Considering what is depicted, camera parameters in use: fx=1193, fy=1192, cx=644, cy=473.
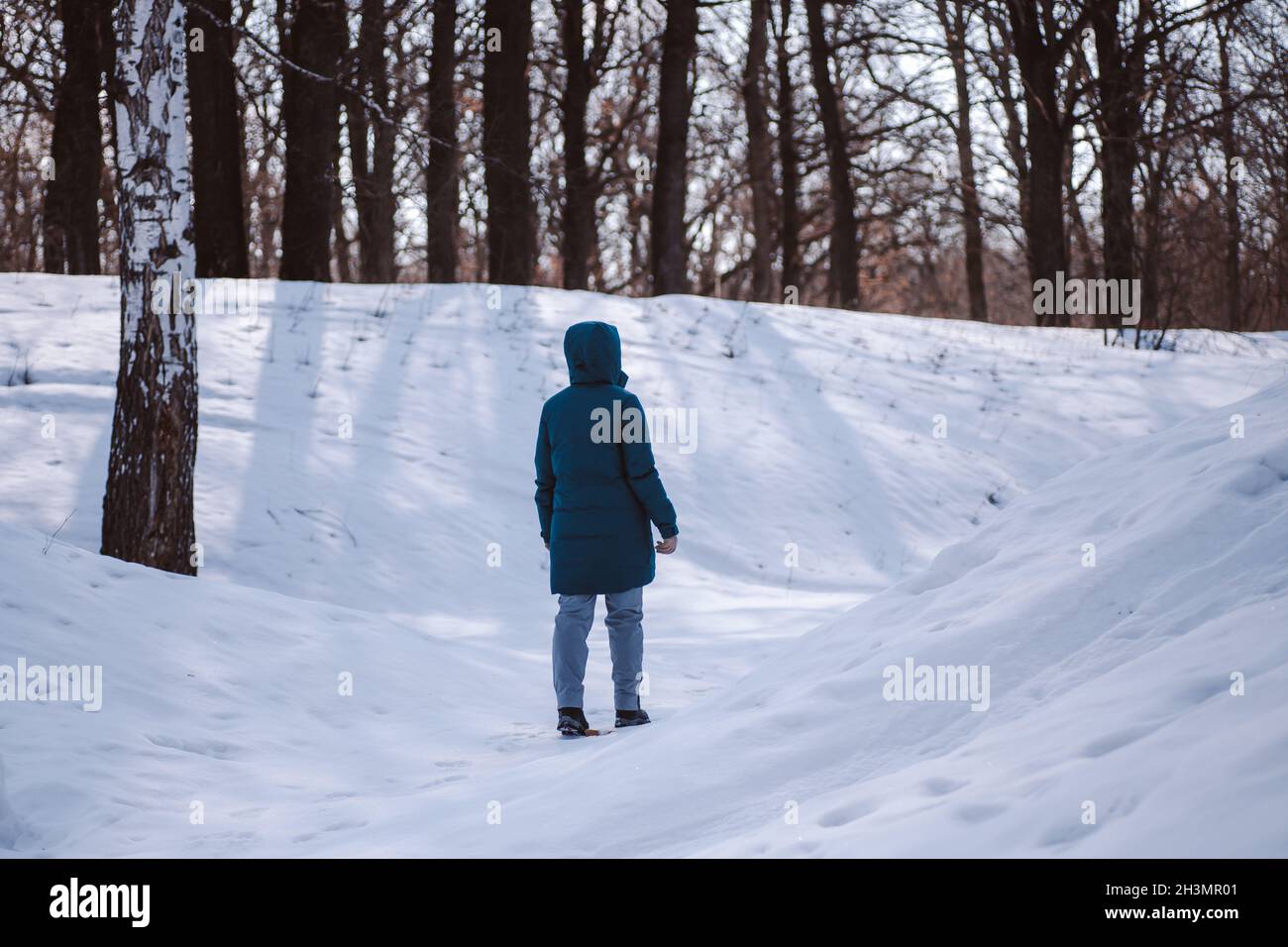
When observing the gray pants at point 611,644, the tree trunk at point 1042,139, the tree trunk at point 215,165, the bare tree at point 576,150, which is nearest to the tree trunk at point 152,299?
the gray pants at point 611,644

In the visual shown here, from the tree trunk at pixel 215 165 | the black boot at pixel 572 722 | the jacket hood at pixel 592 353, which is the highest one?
the tree trunk at pixel 215 165

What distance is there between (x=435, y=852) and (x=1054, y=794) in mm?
1868

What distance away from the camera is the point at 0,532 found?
20.8 feet

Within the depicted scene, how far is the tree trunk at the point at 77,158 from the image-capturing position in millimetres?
15606

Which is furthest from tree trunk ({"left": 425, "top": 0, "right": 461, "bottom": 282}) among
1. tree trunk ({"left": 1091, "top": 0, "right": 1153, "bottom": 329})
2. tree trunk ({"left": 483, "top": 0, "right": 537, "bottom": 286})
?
tree trunk ({"left": 1091, "top": 0, "right": 1153, "bottom": 329})

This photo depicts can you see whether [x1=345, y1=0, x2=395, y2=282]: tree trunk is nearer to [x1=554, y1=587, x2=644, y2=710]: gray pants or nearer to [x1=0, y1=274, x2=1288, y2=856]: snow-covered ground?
[x1=0, y1=274, x2=1288, y2=856]: snow-covered ground

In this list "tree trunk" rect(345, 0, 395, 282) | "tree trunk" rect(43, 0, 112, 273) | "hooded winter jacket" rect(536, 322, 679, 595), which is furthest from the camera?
"tree trunk" rect(43, 0, 112, 273)

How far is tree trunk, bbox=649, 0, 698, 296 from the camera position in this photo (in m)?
17.5

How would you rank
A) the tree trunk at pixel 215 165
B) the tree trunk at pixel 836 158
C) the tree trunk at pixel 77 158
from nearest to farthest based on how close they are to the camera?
the tree trunk at pixel 215 165
the tree trunk at pixel 77 158
the tree trunk at pixel 836 158

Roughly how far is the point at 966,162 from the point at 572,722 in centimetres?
2331

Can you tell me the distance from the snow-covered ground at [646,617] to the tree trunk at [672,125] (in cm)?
459

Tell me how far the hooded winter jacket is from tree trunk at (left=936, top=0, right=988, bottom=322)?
66.3 ft

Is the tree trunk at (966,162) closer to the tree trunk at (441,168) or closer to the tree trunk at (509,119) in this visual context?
the tree trunk at (509,119)
